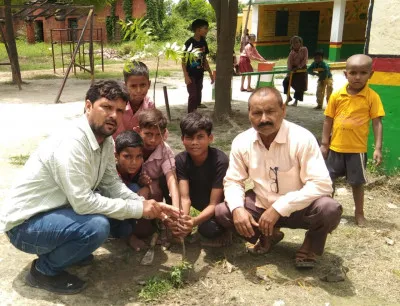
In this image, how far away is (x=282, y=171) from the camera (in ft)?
9.22

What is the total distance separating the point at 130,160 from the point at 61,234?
808 mm

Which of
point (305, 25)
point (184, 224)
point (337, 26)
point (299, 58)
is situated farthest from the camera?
point (305, 25)

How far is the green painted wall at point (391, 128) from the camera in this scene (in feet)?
15.0

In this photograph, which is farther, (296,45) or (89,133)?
(296,45)

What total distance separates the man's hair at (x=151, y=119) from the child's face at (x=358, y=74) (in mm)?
1572

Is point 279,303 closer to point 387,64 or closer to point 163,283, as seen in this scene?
point 163,283

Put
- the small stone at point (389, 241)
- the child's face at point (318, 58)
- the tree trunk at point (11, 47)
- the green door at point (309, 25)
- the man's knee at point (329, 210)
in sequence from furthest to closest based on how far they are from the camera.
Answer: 1. the green door at point (309, 25)
2. the tree trunk at point (11, 47)
3. the child's face at point (318, 58)
4. the small stone at point (389, 241)
5. the man's knee at point (329, 210)

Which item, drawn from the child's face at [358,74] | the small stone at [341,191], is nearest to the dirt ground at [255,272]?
the small stone at [341,191]

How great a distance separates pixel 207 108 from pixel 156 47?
20.6ft

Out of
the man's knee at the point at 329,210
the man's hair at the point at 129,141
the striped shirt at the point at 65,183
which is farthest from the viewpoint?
the man's hair at the point at 129,141

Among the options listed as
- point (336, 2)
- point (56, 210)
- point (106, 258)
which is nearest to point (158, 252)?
point (106, 258)

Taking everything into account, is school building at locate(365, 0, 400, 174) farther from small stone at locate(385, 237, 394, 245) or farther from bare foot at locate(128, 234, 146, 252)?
bare foot at locate(128, 234, 146, 252)

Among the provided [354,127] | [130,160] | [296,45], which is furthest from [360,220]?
[296,45]

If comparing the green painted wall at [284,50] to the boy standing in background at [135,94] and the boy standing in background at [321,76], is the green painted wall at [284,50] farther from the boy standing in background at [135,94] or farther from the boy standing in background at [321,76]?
the boy standing in background at [135,94]
